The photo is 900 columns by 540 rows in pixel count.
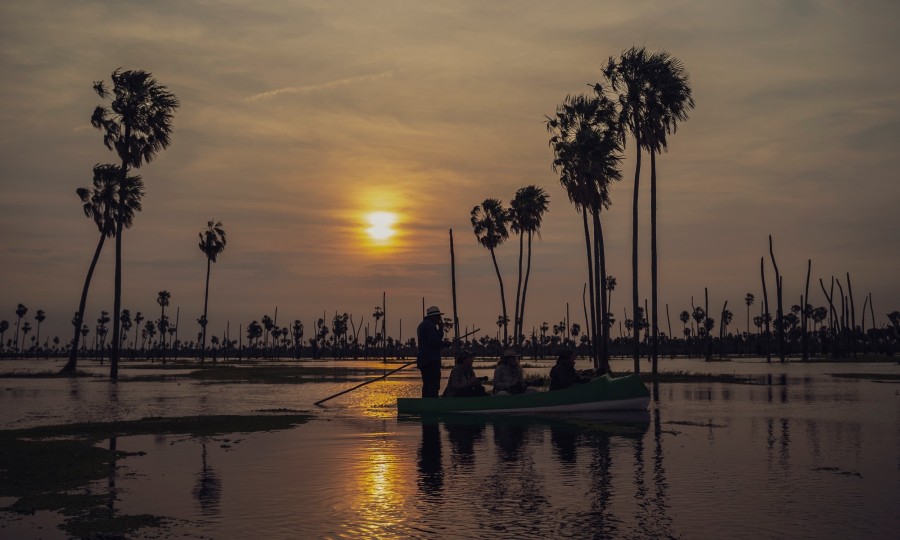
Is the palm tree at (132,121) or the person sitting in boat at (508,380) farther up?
the palm tree at (132,121)

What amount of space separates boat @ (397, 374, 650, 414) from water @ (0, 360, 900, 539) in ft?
1.79

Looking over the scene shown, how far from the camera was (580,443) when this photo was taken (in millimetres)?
18422

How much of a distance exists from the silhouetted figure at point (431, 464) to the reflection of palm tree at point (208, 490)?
286 centimetres

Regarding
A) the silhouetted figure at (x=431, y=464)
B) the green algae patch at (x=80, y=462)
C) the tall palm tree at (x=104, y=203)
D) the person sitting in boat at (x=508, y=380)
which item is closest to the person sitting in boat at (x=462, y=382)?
the person sitting in boat at (x=508, y=380)

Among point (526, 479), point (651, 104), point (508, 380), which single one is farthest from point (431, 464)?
point (651, 104)

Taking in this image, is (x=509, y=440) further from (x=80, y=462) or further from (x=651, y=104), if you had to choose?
(x=651, y=104)

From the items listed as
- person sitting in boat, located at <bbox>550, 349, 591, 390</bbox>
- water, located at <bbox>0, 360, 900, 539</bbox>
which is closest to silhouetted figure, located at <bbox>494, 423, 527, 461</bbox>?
water, located at <bbox>0, 360, 900, 539</bbox>

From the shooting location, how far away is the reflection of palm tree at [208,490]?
37.5ft

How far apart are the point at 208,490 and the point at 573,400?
1434 centimetres

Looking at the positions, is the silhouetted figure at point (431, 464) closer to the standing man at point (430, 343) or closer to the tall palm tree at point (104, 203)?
the standing man at point (430, 343)

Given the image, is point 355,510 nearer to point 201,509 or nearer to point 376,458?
point 201,509

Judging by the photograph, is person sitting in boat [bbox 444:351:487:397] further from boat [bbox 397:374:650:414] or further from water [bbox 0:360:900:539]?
water [bbox 0:360:900:539]

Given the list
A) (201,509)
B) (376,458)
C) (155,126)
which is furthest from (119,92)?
(201,509)

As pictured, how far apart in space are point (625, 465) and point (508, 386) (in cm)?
1133
